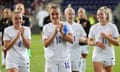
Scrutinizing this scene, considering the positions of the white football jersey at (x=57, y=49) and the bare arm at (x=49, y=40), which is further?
the white football jersey at (x=57, y=49)

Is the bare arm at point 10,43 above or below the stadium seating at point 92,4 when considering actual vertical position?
below

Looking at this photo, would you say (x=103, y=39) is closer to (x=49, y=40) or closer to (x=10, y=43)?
(x=49, y=40)

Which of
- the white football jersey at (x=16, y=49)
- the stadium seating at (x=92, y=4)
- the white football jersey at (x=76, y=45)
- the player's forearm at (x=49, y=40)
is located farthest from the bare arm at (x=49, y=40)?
the stadium seating at (x=92, y=4)

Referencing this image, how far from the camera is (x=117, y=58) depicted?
19078 millimetres

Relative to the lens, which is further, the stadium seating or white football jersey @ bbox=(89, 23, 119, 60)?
the stadium seating

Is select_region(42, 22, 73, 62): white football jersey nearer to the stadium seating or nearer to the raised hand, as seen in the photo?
the raised hand

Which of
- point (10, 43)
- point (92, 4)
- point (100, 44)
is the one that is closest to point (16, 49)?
point (10, 43)

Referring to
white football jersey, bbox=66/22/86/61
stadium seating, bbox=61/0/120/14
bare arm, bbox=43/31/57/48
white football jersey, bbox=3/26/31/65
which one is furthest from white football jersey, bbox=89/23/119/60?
stadium seating, bbox=61/0/120/14

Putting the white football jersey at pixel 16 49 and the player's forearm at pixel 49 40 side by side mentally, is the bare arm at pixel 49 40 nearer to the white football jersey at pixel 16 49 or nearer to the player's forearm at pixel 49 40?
the player's forearm at pixel 49 40

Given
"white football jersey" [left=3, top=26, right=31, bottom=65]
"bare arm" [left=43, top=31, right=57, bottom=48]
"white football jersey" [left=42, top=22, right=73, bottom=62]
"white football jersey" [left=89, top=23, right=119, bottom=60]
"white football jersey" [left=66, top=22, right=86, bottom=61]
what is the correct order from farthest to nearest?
"white football jersey" [left=66, top=22, right=86, bottom=61]
"white football jersey" [left=89, top=23, right=119, bottom=60]
"white football jersey" [left=3, top=26, right=31, bottom=65]
"white football jersey" [left=42, top=22, right=73, bottom=62]
"bare arm" [left=43, top=31, right=57, bottom=48]

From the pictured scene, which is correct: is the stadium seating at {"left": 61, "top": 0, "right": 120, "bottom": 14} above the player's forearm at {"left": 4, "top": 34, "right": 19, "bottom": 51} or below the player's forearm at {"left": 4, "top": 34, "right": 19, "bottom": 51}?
above

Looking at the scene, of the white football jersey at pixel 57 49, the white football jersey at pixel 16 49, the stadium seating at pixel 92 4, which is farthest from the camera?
the stadium seating at pixel 92 4

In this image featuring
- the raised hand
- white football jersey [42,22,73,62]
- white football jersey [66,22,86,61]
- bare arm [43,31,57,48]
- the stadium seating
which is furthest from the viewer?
the stadium seating

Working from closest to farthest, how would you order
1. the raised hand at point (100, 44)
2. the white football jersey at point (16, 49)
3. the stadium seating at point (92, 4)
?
the white football jersey at point (16, 49)
the raised hand at point (100, 44)
the stadium seating at point (92, 4)
